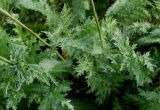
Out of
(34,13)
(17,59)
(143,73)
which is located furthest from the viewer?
(34,13)

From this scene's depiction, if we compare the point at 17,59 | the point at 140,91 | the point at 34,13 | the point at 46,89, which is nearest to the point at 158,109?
the point at 140,91

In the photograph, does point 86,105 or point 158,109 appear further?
point 86,105

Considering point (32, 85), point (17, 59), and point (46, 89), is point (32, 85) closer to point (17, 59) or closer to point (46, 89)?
point (46, 89)

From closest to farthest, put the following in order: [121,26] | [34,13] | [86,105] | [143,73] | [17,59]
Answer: [17,59], [143,73], [86,105], [121,26], [34,13]

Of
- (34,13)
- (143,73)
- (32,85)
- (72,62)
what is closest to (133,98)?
(143,73)

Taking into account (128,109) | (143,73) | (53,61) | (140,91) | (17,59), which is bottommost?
(128,109)

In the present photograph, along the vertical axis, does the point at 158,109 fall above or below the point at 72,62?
below
